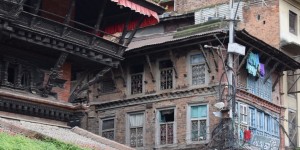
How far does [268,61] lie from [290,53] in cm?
296

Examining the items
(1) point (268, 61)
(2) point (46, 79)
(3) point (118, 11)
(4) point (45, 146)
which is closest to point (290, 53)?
(1) point (268, 61)

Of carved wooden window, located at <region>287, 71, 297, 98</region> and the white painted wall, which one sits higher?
the white painted wall

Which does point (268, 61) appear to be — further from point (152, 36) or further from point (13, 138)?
point (13, 138)

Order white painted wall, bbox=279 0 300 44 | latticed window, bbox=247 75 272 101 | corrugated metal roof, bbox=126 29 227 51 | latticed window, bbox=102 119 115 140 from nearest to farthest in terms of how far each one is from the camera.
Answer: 1. corrugated metal roof, bbox=126 29 227 51
2. latticed window, bbox=247 75 272 101
3. latticed window, bbox=102 119 115 140
4. white painted wall, bbox=279 0 300 44

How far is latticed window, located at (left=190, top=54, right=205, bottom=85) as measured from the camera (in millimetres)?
32281

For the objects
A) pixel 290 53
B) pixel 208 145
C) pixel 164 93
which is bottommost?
pixel 208 145

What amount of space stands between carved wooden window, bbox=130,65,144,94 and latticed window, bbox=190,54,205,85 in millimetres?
3255

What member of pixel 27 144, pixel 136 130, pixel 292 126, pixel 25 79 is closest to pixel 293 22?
pixel 292 126

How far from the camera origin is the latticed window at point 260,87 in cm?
3325

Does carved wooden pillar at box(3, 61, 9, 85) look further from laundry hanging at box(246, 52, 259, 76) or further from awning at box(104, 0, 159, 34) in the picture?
laundry hanging at box(246, 52, 259, 76)

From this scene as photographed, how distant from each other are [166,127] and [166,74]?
2793 millimetres

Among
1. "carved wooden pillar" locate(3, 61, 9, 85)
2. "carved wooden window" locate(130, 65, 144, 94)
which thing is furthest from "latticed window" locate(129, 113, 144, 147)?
"carved wooden pillar" locate(3, 61, 9, 85)

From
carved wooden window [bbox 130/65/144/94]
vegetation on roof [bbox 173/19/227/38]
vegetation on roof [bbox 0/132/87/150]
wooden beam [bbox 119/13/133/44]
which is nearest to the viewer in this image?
vegetation on roof [bbox 0/132/87/150]

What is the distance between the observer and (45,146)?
1686 centimetres
